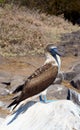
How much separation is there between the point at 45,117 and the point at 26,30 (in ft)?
59.4

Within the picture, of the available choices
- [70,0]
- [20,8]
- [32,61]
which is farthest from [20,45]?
[70,0]

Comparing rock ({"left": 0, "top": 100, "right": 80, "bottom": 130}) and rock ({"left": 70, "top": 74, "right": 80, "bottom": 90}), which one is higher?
rock ({"left": 0, "top": 100, "right": 80, "bottom": 130})

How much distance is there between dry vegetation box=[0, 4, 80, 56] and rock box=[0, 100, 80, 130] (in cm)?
1397

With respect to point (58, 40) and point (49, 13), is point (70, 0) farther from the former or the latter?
point (58, 40)

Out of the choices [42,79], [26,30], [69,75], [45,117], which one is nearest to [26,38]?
[26,30]

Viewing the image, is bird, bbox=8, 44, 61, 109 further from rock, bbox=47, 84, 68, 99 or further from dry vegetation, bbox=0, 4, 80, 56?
dry vegetation, bbox=0, 4, 80, 56

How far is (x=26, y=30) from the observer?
25.4 meters

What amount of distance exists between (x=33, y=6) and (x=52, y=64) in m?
29.0

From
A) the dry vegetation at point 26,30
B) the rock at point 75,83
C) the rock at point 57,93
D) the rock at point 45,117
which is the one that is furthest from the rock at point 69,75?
the rock at point 45,117

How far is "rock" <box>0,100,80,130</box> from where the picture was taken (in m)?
7.23

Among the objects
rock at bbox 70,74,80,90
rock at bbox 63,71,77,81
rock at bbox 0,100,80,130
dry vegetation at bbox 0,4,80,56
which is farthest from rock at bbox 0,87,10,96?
dry vegetation at bbox 0,4,80,56

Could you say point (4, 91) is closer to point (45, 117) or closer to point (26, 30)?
point (45, 117)

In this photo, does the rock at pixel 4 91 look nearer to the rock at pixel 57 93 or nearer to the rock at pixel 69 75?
the rock at pixel 57 93

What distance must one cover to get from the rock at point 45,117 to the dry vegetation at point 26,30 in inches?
550
